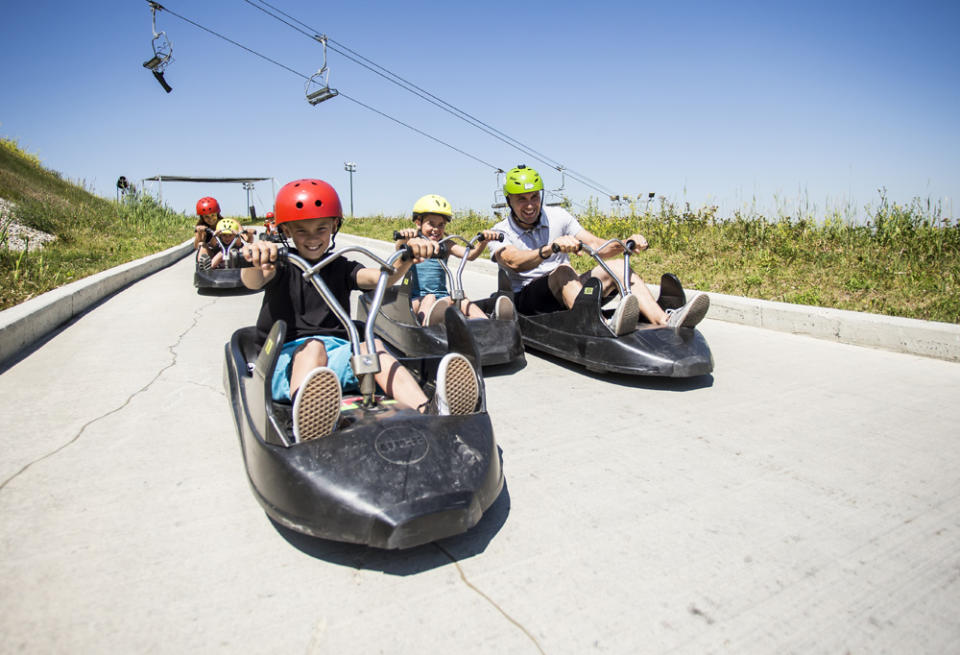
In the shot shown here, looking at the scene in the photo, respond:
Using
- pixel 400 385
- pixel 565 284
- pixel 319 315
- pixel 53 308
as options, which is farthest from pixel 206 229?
pixel 400 385

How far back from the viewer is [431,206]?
5418mm

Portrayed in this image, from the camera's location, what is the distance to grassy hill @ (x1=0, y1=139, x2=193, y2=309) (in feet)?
23.2

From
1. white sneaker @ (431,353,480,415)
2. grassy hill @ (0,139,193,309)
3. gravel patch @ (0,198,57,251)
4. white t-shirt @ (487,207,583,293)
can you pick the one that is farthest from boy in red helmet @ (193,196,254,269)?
white sneaker @ (431,353,480,415)

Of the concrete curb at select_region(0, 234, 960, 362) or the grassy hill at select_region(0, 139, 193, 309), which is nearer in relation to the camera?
the concrete curb at select_region(0, 234, 960, 362)

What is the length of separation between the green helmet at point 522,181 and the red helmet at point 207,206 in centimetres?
669

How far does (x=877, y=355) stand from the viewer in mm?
4641

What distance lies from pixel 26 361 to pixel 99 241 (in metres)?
10.0

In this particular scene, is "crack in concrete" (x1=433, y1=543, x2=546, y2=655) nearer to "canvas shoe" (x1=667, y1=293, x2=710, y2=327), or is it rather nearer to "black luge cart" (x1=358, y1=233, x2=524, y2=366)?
"black luge cart" (x1=358, y1=233, x2=524, y2=366)

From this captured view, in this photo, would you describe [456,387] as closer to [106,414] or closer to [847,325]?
[106,414]

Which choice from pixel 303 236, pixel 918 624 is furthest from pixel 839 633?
pixel 303 236

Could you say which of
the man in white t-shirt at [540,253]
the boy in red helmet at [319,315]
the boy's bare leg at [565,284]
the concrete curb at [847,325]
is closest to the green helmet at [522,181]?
the man in white t-shirt at [540,253]

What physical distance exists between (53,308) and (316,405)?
16.7ft

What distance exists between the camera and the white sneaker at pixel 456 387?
7.72 ft

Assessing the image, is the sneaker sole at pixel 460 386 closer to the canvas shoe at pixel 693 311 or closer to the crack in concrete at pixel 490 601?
the crack in concrete at pixel 490 601
